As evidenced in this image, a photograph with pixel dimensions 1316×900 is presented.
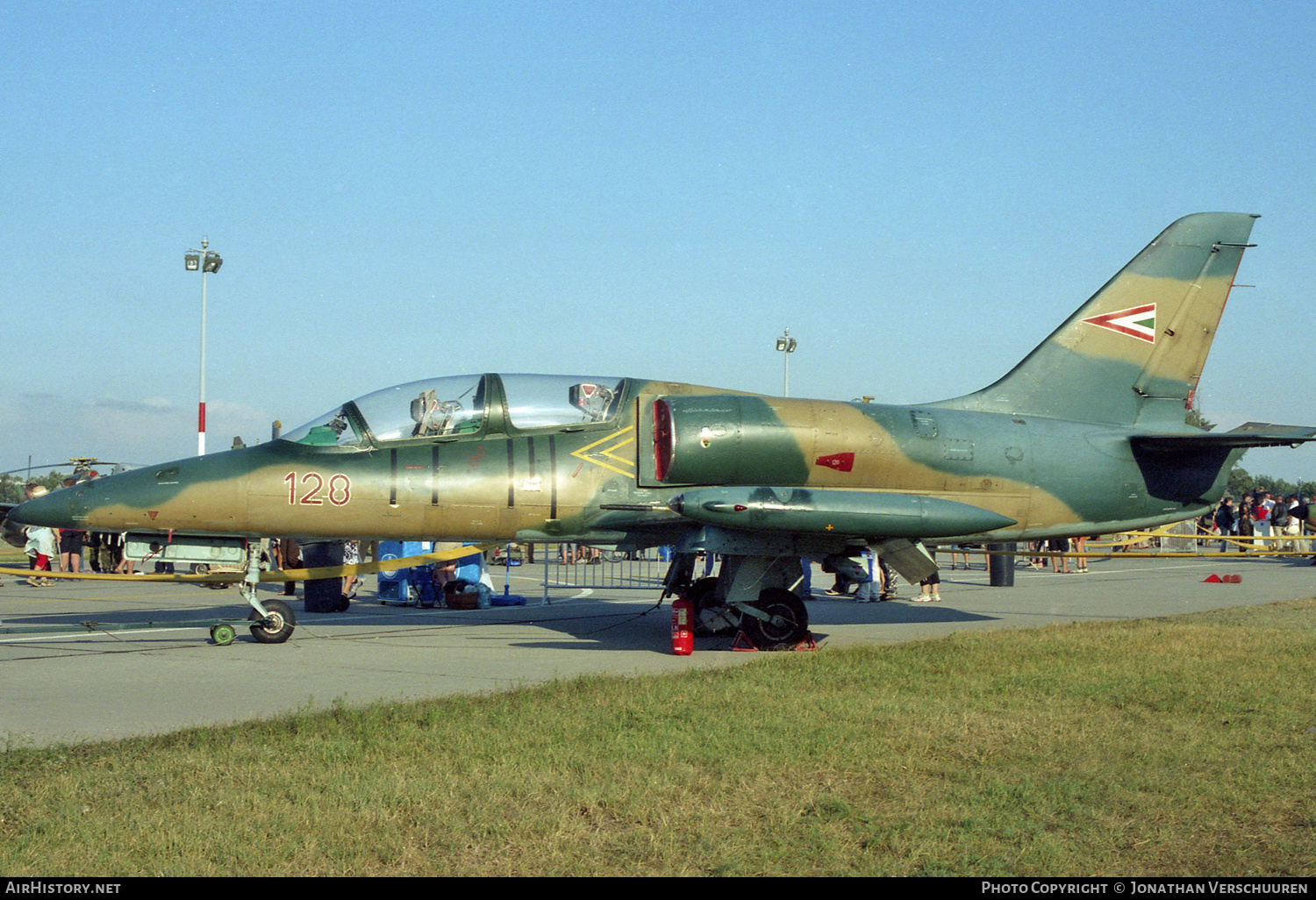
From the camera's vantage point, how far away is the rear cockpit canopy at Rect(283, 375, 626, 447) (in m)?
11.2

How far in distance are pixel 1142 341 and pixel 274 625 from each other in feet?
35.9

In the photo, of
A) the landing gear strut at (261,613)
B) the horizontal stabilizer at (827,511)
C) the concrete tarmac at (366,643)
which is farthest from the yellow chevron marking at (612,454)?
the landing gear strut at (261,613)

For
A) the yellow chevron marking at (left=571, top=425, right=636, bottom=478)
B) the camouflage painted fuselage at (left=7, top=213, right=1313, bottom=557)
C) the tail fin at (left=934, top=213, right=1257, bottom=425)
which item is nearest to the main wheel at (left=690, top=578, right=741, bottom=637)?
the camouflage painted fuselage at (left=7, top=213, right=1313, bottom=557)

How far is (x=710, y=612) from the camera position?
12.8 m

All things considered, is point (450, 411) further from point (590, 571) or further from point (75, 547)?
point (590, 571)

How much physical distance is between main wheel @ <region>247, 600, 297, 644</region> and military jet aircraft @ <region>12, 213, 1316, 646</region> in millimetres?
281

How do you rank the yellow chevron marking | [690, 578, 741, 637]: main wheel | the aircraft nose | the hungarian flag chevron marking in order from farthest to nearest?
the hungarian flag chevron marking, [690, 578, 741, 637]: main wheel, the yellow chevron marking, the aircraft nose

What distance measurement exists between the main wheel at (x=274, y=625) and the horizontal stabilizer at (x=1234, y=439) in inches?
392

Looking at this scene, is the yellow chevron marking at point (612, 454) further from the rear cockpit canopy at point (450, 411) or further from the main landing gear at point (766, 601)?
the main landing gear at point (766, 601)

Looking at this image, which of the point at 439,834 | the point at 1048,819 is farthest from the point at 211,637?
the point at 1048,819

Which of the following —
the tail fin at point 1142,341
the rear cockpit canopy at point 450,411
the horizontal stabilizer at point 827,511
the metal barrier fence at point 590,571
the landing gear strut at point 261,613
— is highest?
the tail fin at point 1142,341

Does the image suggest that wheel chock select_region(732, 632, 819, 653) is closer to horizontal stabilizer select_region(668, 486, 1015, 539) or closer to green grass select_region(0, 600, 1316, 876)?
horizontal stabilizer select_region(668, 486, 1015, 539)

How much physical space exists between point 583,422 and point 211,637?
4.52 m

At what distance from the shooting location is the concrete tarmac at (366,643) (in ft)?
24.8
